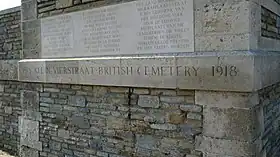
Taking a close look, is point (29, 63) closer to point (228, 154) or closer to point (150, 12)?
point (150, 12)

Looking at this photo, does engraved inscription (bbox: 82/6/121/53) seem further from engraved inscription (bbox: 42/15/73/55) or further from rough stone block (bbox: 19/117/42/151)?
rough stone block (bbox: 19/117/42/151)

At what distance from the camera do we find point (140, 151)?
338 centimetres

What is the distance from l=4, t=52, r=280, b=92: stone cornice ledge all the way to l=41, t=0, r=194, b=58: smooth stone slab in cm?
14

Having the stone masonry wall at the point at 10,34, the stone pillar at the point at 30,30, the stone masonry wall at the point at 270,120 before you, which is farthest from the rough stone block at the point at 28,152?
the stone masonry wall at the point at 270,120

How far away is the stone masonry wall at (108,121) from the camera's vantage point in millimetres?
3068

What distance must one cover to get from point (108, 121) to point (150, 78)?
0.92 metres

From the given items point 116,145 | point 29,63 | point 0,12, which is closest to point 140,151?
point 116,145

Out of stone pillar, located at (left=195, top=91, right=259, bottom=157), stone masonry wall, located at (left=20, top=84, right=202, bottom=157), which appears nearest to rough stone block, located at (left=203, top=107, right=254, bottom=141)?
stone pillar, located at (left=195, top=91, right=259, bottom=157)

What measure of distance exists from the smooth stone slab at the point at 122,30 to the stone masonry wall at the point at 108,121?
507 millimetres

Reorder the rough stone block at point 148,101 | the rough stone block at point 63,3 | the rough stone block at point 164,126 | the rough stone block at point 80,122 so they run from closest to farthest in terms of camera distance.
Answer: the rough stone block at point 164,126
the rough stone block at point 148,101
the rough stone block at point 80,122
the rough stone block at point 63,3

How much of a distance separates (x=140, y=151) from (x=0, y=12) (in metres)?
4.94

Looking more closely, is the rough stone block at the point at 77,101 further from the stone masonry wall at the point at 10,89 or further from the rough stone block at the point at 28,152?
the stone masonry wall at the point at 10,89

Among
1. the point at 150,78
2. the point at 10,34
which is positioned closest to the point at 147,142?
the point at 150,78

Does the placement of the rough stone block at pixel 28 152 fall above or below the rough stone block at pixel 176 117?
below
